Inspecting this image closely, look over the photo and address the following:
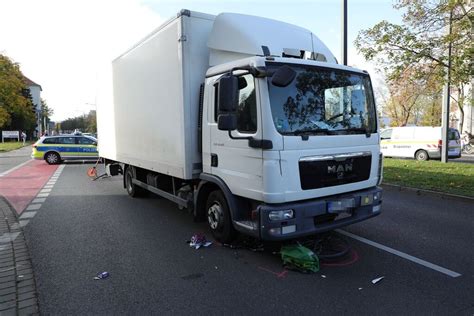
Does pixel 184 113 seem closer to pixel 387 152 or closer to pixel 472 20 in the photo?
pixel 472 20

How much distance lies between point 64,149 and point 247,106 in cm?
1864

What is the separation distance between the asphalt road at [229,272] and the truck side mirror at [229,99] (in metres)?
1.76

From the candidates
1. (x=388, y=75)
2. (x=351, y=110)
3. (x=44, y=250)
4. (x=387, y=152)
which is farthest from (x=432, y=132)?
Result: (x=44, y=250)

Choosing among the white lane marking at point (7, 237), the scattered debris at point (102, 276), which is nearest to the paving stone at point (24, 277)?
the scattered debris at point (102, 276)

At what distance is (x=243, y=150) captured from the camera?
188 inches

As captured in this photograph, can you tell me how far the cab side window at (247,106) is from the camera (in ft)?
15.1

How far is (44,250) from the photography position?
555 cm

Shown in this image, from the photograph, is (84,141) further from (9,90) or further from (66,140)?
(9,90)

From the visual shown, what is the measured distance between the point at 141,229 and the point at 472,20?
8.56 meters

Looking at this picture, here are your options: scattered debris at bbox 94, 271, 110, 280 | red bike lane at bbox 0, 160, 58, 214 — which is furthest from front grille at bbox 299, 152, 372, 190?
red bike lane at bbox 0, 160, 58, 214

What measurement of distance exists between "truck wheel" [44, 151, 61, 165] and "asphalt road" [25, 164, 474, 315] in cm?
1474

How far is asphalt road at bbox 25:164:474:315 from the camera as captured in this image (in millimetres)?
3764

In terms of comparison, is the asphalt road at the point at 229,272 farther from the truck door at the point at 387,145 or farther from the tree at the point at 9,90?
the tree at the point at 9,90

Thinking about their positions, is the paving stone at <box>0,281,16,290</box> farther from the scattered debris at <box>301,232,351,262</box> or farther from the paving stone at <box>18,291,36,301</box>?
the scattered debris at <box>301,232,351,262</box>
